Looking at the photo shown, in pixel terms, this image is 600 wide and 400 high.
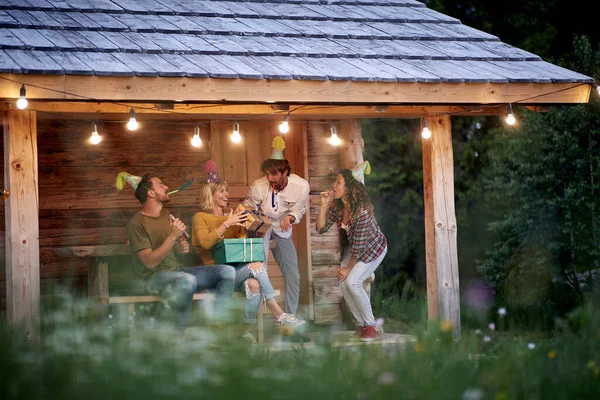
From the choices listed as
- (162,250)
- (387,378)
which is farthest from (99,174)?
(387,378)

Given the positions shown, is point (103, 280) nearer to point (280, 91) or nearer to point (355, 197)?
point (280, 91)

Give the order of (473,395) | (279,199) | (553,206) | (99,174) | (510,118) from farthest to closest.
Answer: (553,206) → (99,174) → (279,199) → (510,118) → (473,395)

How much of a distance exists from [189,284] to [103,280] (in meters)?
0.99

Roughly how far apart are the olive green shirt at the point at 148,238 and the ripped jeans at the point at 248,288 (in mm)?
629

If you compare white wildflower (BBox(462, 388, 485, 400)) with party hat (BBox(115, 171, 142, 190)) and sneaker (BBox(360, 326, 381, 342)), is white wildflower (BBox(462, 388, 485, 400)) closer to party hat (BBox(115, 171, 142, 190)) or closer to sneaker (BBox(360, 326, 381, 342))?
sneaker (BBox(360, 326, 381, 342))

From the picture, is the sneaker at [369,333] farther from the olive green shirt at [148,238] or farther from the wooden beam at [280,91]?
the wooden beam at [280,91]

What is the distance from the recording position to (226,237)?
927cm

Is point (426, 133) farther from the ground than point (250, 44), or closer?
closer

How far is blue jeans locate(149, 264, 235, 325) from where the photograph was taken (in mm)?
8352

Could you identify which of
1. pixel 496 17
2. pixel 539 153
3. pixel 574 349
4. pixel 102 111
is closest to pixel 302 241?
pixel 102 111

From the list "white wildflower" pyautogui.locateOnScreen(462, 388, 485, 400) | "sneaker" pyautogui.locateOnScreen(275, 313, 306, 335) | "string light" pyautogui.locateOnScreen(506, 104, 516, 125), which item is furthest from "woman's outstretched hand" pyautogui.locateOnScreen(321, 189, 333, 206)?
"white wildflower" pyautogui.locateOnScreen(462, 388, 485, 400)

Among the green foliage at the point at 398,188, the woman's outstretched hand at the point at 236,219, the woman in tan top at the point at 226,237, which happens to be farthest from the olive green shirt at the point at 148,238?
the green foliage at the point at 398,188

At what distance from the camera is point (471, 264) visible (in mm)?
18344

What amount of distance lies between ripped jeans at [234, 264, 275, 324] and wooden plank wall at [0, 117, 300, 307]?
2.18 meters
